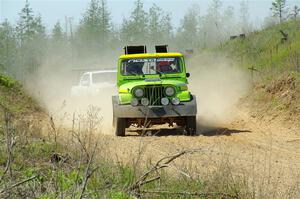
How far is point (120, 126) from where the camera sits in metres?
12.9

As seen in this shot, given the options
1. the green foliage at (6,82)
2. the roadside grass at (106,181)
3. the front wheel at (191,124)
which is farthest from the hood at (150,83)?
the green foliage at (6,82)

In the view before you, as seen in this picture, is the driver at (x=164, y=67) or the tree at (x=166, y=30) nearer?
the driver at (x=164, y=67)

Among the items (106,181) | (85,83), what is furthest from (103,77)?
(106,181)

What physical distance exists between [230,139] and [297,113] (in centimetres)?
351

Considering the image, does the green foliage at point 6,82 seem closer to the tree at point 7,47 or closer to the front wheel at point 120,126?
the front wheel at point 120,126

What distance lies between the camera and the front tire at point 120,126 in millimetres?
12883

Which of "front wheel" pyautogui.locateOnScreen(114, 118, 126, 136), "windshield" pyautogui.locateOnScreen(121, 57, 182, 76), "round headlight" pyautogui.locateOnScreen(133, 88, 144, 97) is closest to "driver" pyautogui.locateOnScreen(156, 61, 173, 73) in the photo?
"windshield" pyautogui.locateOnScreen(121, 57, 182, 76)

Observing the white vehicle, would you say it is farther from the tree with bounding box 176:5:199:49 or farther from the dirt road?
the tree with bounding box 176:5:199:49

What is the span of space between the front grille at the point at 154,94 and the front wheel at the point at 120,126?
2.59 ft

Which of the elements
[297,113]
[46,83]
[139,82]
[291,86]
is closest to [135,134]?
[139,82]

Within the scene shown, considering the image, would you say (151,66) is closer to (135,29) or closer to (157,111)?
(157,111)

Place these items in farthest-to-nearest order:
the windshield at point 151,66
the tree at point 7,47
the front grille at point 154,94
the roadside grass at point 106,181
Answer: the tree at point 7,47 → the windshield at point 151,66 → the front grille at point 154,94 → the roadside grass at point 106,181

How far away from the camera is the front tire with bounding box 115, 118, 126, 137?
12883 millimetres

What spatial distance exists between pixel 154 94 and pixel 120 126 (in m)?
1.09
